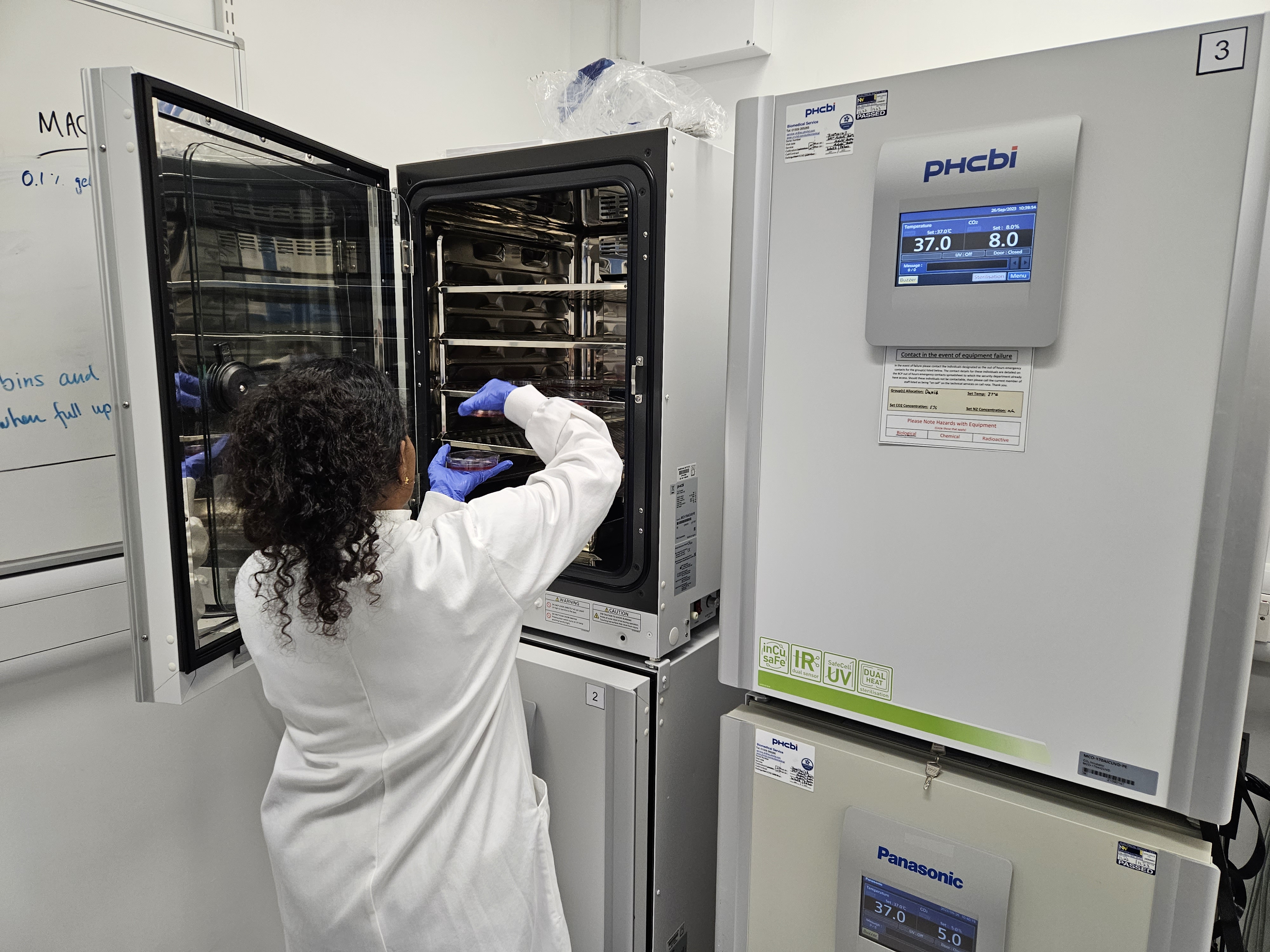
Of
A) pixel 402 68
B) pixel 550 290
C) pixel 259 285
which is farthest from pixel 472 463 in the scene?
pixel 402 68

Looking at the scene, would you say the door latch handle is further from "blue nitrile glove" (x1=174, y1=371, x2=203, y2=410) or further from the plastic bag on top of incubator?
"blue nitrile glove" (x1=174, y1=371, x2=203, y2=410)

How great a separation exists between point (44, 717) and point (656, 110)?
5.94ft

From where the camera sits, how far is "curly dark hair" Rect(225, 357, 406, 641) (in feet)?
3.54

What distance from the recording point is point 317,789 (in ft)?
4.30

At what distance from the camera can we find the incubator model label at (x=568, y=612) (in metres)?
1.73

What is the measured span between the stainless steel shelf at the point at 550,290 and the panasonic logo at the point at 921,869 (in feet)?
3.70

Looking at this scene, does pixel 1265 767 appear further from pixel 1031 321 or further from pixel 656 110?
pixel 656 110

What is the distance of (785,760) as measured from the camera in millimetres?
1354

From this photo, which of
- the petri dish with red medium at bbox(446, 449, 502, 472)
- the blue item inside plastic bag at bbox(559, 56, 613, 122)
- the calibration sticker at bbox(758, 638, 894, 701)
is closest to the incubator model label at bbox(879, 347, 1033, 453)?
the calibration sticker at bbox(758, 638, 894, 701)

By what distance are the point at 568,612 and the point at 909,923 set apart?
2.87 feet

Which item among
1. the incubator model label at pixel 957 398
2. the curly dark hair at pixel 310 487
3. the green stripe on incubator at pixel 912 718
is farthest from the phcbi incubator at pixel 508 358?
the incubator model label at pixel 957 398

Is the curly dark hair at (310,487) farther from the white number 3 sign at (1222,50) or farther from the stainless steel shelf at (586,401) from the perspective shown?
the white number 3 sign at (1222,50)

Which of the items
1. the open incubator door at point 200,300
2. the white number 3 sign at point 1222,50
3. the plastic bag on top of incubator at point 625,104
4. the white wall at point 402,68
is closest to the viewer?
the white number 3 sign at point 1222,50

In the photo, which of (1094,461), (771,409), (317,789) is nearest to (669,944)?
(317,789)
